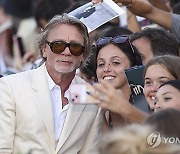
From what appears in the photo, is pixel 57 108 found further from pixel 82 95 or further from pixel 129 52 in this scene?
pixel 82 95

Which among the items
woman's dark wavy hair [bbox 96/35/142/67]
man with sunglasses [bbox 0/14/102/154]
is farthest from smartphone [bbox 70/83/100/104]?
woman's dark wavy hair [bbox 96/35/142/67]

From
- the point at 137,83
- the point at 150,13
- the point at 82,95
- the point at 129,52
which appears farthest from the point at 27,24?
the point at 82,95

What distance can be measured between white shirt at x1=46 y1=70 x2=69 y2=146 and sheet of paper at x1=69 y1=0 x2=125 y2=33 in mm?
609

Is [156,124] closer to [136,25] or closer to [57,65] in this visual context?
[57,65]

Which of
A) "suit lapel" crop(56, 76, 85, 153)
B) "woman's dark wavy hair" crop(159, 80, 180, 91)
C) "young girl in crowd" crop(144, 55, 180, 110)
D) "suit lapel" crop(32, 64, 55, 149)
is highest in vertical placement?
"woman's dark wavy hair" crop(159, 80, 180, 91)

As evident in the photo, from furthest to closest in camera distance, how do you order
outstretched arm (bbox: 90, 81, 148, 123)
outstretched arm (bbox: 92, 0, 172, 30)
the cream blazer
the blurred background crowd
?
the blurred background crowd → outstretched arm (bbox: 92, 0, 172, 30) → the cream blazer → outstretched arm (bbox: 90, 81, 148, 123)

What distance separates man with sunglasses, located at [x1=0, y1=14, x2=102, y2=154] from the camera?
18.0 feet

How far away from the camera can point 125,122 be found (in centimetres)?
564

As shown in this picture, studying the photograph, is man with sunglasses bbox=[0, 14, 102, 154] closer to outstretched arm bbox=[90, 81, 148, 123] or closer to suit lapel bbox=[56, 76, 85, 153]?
suit lapel bbox=[56, 76, 85, 153]

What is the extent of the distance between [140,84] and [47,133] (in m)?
0.74

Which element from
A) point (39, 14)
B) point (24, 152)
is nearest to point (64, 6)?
point (39, 14)

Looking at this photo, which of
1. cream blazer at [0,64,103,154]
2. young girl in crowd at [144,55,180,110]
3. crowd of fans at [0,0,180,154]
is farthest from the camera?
cream blazer at [0,64,103,154]

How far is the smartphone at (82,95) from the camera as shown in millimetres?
4535

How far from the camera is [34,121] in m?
5.50
